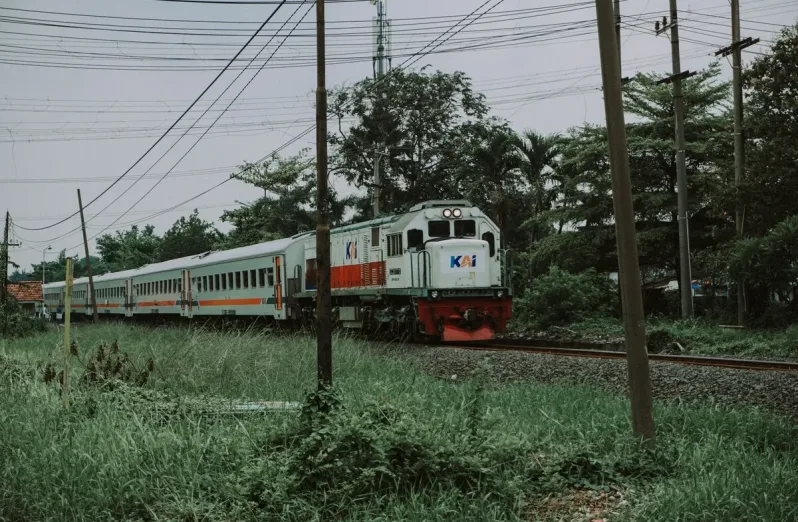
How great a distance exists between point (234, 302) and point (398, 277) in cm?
1023

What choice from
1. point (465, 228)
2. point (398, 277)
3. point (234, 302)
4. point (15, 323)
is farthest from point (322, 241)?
point (15, 323)

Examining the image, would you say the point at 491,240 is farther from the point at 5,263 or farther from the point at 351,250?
→ the point at 5,263

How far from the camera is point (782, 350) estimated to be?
1658 cm

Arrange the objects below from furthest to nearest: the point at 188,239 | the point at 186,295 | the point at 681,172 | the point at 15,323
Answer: the point at 188,239 → the point at 186,295 → the point at 15,323 → the point at 681,172

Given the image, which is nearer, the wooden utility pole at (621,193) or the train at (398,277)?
the wooden utility pole at (621,193)

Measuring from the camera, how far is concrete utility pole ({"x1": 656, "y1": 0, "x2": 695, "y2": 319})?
74.2ft

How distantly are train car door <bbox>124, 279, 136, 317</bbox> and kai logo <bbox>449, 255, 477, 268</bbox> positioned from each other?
25.5 meters

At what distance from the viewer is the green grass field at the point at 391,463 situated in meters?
5.99

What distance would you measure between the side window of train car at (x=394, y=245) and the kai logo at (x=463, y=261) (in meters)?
1.20

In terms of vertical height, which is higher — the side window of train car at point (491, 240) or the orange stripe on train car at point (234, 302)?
the side window of train car at point (491, 240)

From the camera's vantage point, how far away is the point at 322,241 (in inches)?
402

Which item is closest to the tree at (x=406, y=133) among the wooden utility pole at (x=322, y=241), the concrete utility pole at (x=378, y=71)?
the concrete utility pole at (x=378, y=71)

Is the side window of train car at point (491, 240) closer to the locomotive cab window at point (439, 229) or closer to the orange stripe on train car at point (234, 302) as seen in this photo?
the locomotive cab window at point (439, 229)

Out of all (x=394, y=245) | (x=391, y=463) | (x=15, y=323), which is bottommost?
(x=391, y=463)
